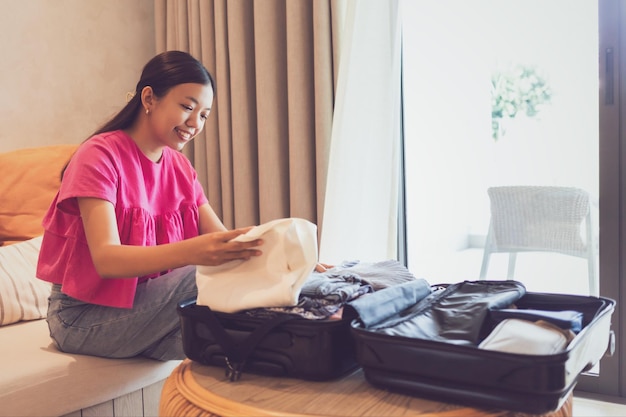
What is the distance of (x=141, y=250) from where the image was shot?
1215 millimetres

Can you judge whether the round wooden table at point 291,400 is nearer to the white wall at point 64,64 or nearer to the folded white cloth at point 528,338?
the folded white cloth at point 528,338

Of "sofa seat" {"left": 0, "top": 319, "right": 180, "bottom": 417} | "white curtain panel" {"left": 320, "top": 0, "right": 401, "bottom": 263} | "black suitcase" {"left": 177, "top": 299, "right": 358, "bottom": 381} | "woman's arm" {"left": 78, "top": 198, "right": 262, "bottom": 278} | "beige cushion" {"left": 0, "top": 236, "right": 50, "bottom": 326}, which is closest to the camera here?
"black suitcase" {"left": 177, "top": 299, "right": 358, "bottom": 381}

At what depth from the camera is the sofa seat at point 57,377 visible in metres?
1.27

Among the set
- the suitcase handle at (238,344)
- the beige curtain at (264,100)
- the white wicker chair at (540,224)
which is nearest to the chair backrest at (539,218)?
the white wicker chair at (540,224)

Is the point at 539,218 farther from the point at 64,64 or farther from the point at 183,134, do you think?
the point at 64,64

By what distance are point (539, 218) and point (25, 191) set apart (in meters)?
1.66

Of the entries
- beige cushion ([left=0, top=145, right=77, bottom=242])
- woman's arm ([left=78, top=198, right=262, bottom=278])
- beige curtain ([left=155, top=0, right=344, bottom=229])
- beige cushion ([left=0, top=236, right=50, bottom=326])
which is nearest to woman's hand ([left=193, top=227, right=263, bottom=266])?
woman's arm ([left=78, top=198, right=262, bottom=278])

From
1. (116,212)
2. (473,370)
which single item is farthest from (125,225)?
(473,370)

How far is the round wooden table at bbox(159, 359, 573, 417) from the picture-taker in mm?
842

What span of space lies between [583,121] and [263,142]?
3.67ft

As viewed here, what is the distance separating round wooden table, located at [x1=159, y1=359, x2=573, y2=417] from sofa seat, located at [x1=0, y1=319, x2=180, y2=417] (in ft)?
1.47

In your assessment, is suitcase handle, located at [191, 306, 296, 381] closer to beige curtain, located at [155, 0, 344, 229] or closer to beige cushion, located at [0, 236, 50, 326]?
beige cushion, located at [0, 236, 50, 326]

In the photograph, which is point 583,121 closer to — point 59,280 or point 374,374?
point 374,374

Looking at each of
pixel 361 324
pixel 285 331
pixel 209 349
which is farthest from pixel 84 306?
pixel 361 324
